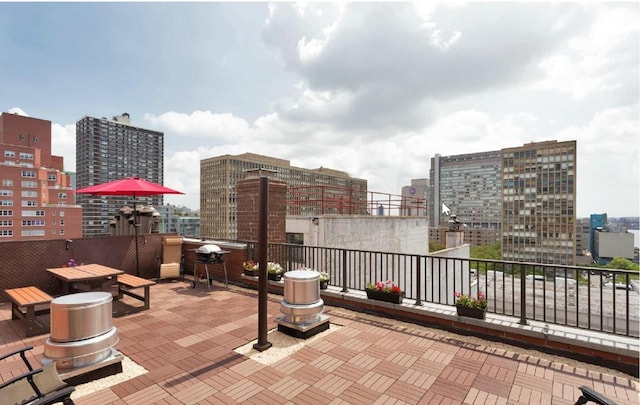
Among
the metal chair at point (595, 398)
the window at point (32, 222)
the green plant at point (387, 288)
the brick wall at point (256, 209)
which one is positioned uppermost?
the brick wall at point (256, 209)

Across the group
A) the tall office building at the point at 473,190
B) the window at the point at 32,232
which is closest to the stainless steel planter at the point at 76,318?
the window at the point at 32,232

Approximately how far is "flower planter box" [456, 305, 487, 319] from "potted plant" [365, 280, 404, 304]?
909 mm

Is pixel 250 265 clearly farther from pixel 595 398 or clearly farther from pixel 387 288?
pixel 595 398

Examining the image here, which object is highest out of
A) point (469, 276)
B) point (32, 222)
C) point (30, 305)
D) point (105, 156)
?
point (105, 156)

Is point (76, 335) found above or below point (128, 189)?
below

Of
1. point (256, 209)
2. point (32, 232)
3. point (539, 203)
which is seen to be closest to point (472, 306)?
point (256, 209)

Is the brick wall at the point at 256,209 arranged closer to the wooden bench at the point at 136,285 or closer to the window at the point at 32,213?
the wooden bench at the point at 136,285

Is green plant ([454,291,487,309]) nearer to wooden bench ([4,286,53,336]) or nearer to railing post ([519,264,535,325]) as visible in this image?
railing post ([519,264,535,325])

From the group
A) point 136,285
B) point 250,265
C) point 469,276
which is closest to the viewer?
point 469,276

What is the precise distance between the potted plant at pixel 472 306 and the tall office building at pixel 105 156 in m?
102

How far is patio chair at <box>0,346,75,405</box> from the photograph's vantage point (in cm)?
183

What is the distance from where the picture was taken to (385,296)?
487 cm

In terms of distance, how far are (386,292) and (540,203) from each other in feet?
330

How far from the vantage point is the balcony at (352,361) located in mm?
2734
